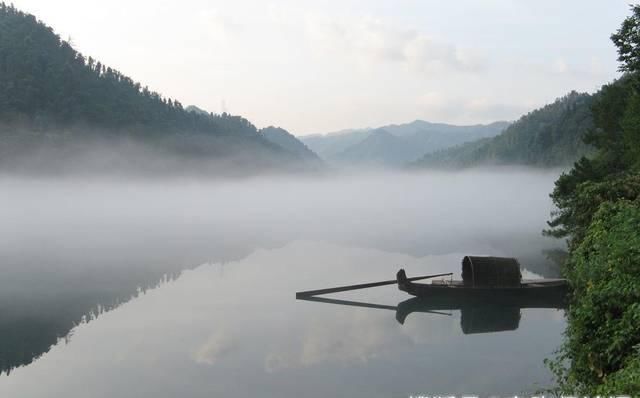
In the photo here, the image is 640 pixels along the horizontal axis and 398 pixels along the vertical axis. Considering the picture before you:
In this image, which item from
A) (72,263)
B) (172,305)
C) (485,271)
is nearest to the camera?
(485,271)

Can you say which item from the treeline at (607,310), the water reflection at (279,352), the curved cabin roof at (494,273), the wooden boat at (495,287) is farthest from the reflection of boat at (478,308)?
the treeline at (607,310)

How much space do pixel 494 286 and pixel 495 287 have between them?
5.6 inches

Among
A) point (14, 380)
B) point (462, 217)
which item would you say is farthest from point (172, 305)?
point (462, 217)

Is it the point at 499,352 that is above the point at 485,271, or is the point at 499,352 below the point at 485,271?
below

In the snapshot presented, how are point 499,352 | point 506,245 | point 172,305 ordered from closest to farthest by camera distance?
1. point 499,352
2. point 172,305
3. point 506,245

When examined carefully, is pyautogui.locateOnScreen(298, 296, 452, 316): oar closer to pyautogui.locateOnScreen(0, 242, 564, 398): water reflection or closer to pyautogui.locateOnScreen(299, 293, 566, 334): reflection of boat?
pyautogui.locateOnScreen(299, 293, 566, 334): reflection of boat

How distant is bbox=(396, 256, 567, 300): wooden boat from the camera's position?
40875 mm

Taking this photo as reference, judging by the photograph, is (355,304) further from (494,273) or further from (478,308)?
(494,273)

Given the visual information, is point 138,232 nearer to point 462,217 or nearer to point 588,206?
point 462,217

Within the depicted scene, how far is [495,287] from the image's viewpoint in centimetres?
4097

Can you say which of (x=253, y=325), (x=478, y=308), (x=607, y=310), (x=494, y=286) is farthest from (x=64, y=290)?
(x=607, y=310)

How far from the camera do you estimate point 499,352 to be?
30672 millimetres

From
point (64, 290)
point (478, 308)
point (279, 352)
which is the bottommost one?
point (279, 352)

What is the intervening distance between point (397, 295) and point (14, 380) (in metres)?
29.0
